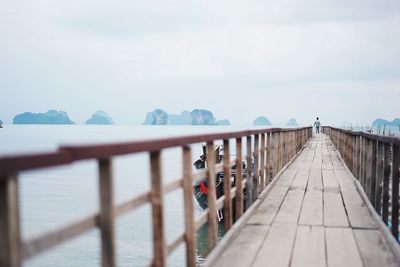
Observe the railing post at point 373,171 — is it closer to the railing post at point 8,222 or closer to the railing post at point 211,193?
the railing post at point 211,193

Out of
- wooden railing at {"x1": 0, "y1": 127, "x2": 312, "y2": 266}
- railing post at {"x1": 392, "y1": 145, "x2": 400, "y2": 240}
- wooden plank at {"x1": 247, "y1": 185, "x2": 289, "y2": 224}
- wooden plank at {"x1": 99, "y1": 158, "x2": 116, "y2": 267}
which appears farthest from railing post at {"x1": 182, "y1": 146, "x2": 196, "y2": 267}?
railing post at {"x1": 392, "y1": 145, "x2": 400, "y2": 240}

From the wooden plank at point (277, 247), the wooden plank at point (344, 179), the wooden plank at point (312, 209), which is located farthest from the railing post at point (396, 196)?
the wooden plank at point (344, 179)

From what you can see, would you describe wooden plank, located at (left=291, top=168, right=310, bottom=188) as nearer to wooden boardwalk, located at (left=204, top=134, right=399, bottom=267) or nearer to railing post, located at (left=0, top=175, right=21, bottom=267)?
wooden boardwalk, located at (left=204, top=134, right=399, bottom=267)

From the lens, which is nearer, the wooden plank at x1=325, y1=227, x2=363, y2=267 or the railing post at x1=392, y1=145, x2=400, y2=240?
the wooden plank at x1=325, y1=227, x2=363, y2=267

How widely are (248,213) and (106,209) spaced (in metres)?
4.24

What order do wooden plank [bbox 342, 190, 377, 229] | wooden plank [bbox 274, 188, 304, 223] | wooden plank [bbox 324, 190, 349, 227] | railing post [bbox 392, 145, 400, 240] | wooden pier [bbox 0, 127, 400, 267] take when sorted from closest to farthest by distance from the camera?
1. wooden pier [bbox 0, 127, 400, 267]
2. railing post [bbox 392, 145, 400, 240]
3. wooden plank [bbox 342, 190, 377, 229]
4. wooden plank [bbox 324, 190, 349, 227]
5. wooden plank [bbox 274, 188, 304, 223]

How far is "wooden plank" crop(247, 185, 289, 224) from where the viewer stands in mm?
6059

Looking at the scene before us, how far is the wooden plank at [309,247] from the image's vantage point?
418 cm

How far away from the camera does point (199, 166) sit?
23.4 metres

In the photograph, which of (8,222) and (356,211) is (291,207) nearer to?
(356,211)

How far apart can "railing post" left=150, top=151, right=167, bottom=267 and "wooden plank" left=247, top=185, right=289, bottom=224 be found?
3.02 m

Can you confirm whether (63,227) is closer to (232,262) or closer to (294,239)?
(232,262)

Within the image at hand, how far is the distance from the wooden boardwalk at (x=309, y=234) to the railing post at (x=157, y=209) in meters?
1.12

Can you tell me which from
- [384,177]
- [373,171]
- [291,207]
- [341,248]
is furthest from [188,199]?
[373,171]
